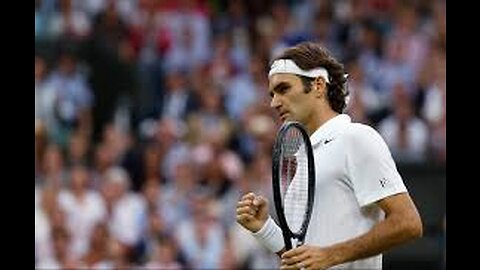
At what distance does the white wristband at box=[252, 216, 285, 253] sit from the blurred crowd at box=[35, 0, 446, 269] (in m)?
5.43

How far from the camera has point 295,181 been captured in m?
5.96

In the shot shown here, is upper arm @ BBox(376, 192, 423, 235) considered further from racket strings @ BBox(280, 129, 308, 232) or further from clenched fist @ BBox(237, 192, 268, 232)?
clenched fist @ BBox(237, 192, 268, 232)

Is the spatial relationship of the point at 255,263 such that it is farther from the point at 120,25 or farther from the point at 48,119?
the point at 120,25

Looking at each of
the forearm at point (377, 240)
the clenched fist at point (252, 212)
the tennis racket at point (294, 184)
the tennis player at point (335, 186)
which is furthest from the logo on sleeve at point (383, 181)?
the clenched fist at point (252, 212)

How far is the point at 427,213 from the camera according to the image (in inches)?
467

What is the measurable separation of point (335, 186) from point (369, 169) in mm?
165

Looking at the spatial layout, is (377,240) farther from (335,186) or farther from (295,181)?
(295,181)

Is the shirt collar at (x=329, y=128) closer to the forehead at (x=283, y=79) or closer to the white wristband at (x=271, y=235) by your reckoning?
the forehead at (x=283, y=79)

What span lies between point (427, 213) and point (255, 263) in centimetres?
144

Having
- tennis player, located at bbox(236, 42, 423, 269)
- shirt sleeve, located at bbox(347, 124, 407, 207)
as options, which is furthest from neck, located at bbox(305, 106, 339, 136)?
shirt sleeve, located at bbox(347, 124, 407, 207)

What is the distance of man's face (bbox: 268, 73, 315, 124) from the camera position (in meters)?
5.96

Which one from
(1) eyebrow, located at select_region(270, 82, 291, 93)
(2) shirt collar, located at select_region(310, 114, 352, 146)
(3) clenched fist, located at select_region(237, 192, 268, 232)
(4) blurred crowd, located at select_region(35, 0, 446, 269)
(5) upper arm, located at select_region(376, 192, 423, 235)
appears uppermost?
(4) blurred crowd, located at select_region(35, 0, 446, 269)
